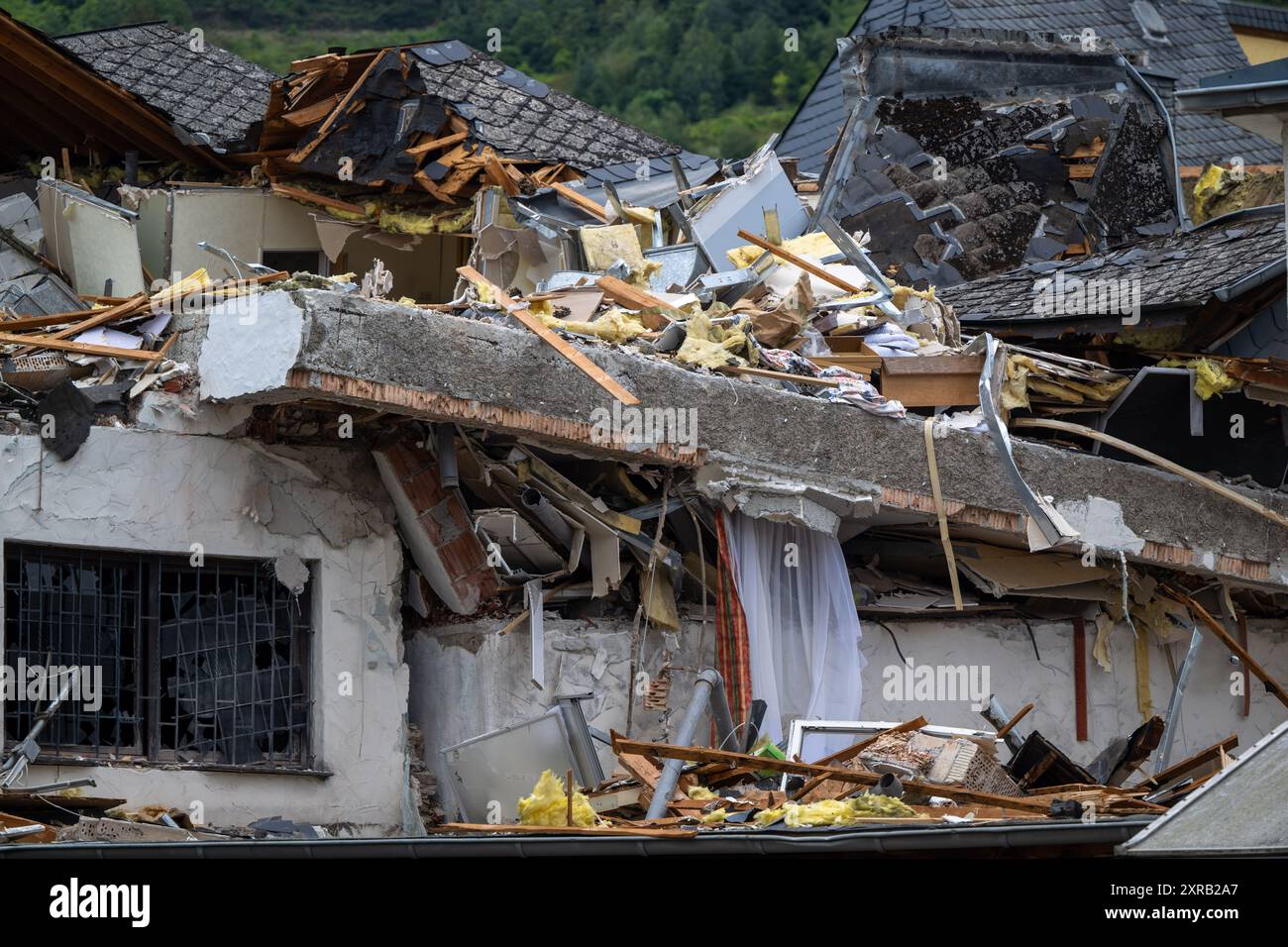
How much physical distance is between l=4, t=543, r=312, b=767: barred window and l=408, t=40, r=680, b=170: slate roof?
6.00 metres

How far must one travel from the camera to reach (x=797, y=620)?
12977 mm

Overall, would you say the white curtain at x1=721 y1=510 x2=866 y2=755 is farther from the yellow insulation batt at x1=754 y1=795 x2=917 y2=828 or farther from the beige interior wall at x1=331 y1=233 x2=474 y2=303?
the beige interior wall at x1=331 y1=233 x2=474 y2=303

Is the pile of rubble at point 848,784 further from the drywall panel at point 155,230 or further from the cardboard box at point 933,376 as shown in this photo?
the drywall panel at point 155,230

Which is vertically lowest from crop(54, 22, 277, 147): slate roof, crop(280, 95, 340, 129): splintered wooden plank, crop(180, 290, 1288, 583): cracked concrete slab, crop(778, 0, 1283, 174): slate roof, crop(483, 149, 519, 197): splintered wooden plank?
crop(180, 290, 1288, 583): cracked concrete slab

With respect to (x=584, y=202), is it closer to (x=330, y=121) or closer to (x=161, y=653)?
(x=330, y=121)

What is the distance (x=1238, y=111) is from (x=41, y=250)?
9.83 meters

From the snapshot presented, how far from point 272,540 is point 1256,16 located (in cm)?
2651

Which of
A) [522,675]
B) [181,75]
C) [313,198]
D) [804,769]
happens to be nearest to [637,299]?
[522,675]

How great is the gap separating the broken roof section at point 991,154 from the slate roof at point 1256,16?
42.8 ft

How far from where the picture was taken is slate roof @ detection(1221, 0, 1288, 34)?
108ft

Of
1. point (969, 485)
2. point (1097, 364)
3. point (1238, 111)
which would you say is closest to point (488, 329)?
point (969, 485)

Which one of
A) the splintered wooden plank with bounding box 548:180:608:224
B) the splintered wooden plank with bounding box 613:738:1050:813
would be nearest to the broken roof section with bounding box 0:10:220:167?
the splintered wooden plank with bounding box 548:180:608:224
